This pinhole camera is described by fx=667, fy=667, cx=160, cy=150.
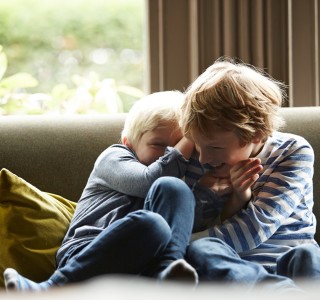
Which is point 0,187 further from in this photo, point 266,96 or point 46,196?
point 266,96

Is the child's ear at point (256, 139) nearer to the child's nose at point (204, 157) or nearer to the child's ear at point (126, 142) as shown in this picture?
the child's nose at point (204, 157)

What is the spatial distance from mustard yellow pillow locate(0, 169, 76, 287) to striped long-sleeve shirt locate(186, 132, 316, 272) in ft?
1.38

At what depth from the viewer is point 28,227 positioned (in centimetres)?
191

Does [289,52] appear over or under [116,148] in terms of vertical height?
over

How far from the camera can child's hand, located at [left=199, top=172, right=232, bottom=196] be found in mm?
1822

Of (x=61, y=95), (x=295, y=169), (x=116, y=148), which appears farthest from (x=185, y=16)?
(x=295, y=169)

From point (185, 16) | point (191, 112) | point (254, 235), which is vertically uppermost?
point (185, 16)

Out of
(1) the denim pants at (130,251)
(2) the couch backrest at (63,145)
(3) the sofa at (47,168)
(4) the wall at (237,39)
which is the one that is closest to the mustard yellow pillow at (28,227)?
(3) the sofa at (47,168)

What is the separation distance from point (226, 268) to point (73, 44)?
7.16ft

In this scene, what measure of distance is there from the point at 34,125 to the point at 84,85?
949mm

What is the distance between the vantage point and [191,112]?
1.74 m

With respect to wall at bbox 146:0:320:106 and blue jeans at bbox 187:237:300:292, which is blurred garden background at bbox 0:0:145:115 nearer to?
wall at bbox 146:0:320:106

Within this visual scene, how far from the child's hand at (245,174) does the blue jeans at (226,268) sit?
0.17 metres

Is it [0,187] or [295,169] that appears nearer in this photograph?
[295,169]
